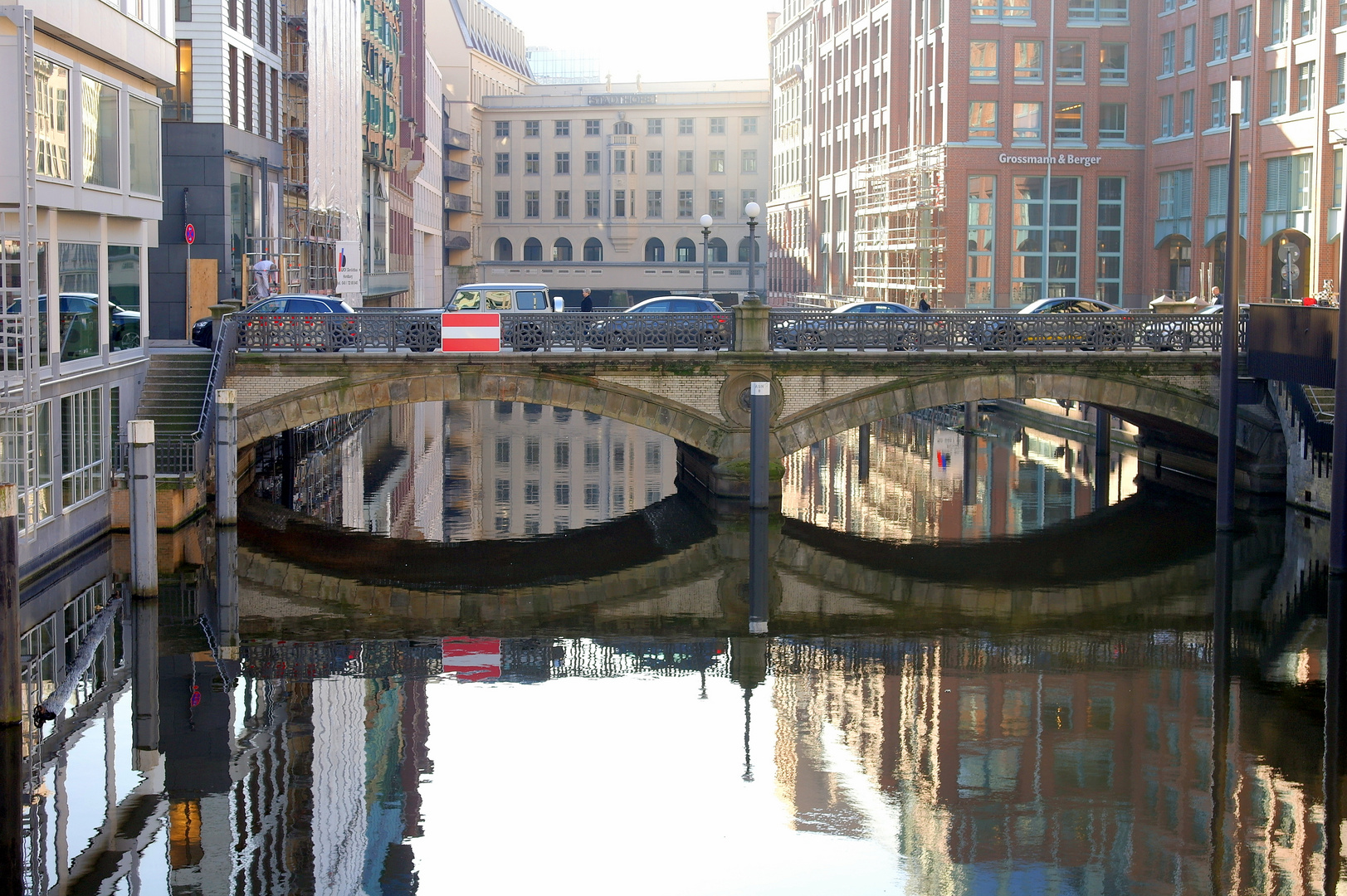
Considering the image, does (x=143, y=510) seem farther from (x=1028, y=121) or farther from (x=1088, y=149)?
(x=1088, y=149)

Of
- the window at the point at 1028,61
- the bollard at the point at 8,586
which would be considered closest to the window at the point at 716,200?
the window at the point at 1028,61

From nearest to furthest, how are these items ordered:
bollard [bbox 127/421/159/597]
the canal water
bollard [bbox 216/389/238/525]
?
the canal water → bollard [bbox 127/421/159/597] → bollard [bbox 216/389/238/525]

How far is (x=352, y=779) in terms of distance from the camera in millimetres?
15680

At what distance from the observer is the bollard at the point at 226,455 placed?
28450 mm

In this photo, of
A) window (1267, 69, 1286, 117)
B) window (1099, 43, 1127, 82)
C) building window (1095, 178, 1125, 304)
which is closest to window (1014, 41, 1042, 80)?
window (1099, 43, 1127, 82)

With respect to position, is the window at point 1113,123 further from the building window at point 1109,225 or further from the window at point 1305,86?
the window at point 1305,86

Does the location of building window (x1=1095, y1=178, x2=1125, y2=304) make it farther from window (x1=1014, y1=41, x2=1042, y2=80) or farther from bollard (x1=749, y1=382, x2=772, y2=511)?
bollard (x1=749, y1=382, x2=772, y2=511)

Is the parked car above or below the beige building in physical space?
below

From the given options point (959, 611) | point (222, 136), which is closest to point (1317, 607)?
point (959, 611)

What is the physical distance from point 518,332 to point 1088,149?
1571 inches

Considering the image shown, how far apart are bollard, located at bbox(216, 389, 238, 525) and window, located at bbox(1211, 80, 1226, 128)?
44.0 metres

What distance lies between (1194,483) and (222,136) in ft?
90.2

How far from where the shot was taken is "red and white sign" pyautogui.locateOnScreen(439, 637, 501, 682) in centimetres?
2039

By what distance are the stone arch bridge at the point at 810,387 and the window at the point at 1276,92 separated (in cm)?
2568
